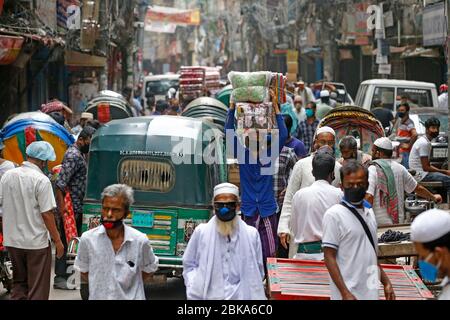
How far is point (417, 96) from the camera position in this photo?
24875mm

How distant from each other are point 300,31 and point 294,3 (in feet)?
9.06

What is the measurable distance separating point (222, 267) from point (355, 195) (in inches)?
40.5

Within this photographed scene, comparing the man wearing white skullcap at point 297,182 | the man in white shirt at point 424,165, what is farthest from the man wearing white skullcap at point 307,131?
the man wearing white skullcap at point 297,182

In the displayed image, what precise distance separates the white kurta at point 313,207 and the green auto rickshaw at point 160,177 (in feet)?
8.64

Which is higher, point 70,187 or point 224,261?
point 70,187

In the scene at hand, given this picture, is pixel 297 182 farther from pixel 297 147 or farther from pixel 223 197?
pixel 297 147

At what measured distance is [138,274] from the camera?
7.09 meters

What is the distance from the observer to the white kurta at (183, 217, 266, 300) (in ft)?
23.2

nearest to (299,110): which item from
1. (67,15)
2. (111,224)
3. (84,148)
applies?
(67,15)

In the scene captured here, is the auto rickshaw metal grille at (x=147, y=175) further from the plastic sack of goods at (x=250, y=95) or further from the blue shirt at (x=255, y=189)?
the plastic sack of goods at (x=250, y=95)

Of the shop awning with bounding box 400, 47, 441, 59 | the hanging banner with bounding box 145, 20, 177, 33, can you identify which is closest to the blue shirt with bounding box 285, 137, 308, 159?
the shop awning with bounding box 400, 47, 441, 59

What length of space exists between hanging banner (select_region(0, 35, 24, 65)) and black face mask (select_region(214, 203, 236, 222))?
445 inches

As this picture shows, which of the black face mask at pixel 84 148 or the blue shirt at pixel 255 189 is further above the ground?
the black face mask at pixel 84 148

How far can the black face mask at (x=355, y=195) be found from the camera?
718 cm
